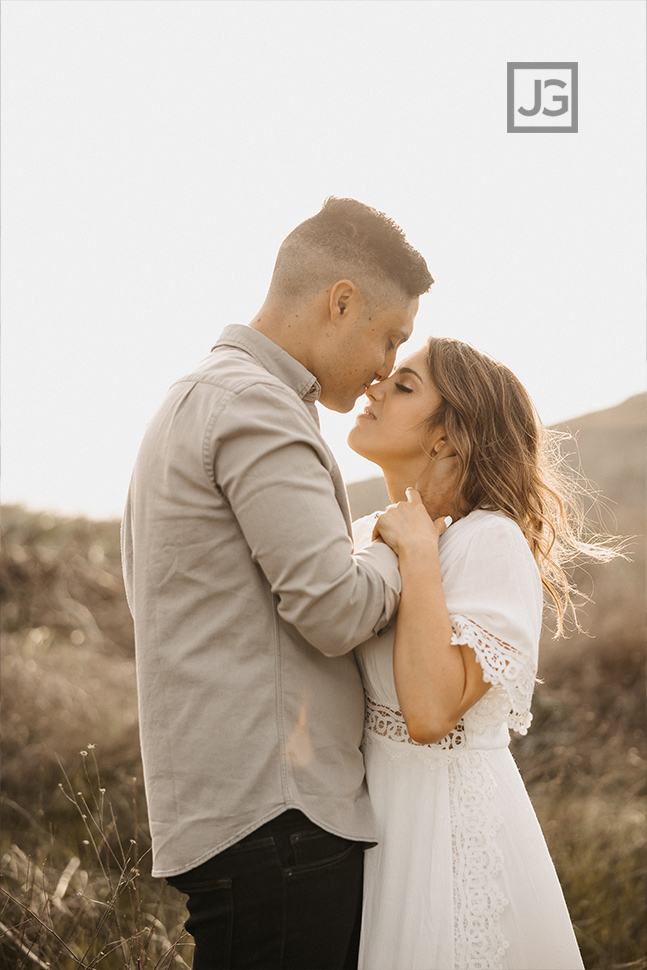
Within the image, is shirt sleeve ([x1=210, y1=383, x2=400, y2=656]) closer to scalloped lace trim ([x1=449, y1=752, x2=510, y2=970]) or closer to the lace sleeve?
the lace sleeve

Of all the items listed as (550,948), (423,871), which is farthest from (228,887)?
(550,948)

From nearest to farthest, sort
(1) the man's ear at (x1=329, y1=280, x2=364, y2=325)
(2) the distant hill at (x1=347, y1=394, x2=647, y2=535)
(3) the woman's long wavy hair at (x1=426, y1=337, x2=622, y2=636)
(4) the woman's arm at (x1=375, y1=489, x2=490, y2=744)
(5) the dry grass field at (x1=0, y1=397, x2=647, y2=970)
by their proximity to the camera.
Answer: (4) the woman's arm at (x1=375, y1=489, x2=490, y2=744)
(1) the man's ear at (x1=329, y1=280, x2=364, y2=325)
(3) the woman's long wavy hair at (x1=426, y1=337, x2=622, y2=636)
(5) the dry grass field at (x1=0, y1=397, x2=647, y2=970)
(2) the distant hill at (x1=347, y1=394, x2=647, y2=535)

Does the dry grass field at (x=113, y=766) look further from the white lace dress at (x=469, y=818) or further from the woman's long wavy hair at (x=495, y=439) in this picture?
the woman's long wavy hair at (x=495, y=439)

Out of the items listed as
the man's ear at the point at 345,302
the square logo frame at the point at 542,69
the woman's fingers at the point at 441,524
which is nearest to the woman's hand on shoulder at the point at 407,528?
the woman's fingers at the point at 441,524

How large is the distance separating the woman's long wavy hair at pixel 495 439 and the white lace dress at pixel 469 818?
0.24 meters

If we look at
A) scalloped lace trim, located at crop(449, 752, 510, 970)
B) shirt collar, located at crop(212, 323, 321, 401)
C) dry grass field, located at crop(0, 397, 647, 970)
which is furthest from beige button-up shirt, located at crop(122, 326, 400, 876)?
dry grass field, located at crop(0, 397, 647, 970)

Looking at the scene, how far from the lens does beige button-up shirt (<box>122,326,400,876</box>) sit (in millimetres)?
1681

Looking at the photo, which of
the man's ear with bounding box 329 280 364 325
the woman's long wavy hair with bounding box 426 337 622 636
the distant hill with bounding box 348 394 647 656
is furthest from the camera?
the distant hill with bounding box 348 394 647 656

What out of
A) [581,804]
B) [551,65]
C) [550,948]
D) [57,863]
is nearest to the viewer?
[550,948]

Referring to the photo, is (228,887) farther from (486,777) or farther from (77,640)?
(77,640)

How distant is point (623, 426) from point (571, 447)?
6.93ft

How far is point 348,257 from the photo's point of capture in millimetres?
2270

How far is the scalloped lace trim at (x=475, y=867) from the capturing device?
1.98m

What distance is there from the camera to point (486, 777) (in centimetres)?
212
